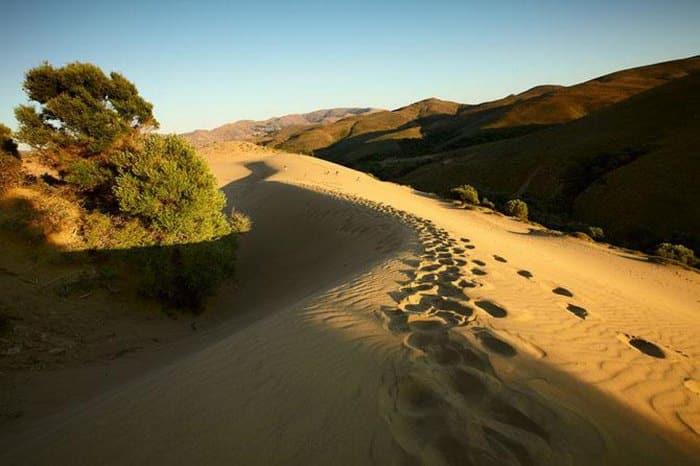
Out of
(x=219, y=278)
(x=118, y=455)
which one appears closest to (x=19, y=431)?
(x=118, y=455)

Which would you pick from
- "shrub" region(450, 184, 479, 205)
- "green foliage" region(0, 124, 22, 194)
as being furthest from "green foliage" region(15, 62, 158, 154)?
"shrub" region(450, 184, 479, 205)

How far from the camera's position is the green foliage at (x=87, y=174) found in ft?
30.3

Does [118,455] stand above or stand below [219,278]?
above

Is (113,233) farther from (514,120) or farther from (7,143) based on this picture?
(514,120)

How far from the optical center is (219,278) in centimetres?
870

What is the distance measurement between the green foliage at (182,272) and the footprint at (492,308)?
23.0 ft

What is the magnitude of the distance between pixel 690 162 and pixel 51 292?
1199 inches

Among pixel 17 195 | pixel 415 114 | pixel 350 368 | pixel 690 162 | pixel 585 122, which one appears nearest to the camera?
pixel 350 368

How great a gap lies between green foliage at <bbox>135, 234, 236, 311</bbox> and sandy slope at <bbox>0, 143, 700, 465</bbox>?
15.1 feet

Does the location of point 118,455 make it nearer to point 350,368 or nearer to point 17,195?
point 350,368

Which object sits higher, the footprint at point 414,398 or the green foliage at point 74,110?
the green foliage at point 74,110

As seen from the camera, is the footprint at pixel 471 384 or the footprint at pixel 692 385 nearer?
the footprint at pixel 471 384

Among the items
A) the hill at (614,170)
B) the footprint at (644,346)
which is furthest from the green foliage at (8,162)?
the hill at (614,170)

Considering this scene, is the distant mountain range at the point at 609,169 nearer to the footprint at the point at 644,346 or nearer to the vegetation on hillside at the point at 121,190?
the footprint at the point at 644,346
